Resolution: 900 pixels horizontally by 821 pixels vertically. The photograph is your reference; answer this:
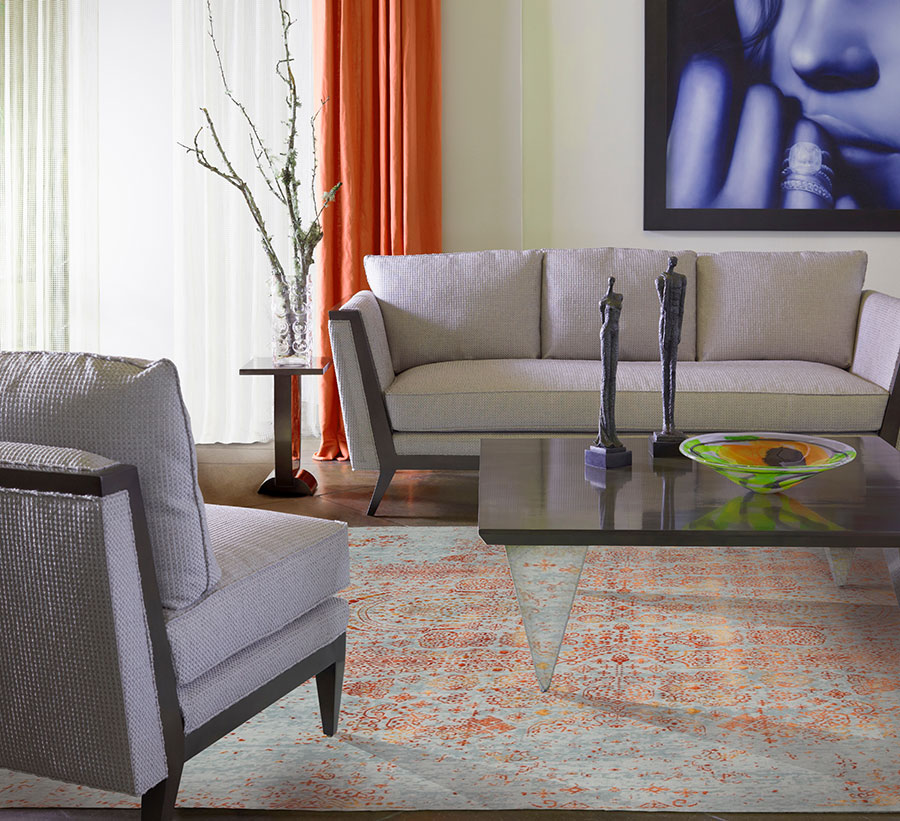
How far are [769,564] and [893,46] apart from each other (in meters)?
2.84

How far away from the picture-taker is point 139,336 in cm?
516

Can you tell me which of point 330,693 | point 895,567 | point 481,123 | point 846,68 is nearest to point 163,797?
point 330,693

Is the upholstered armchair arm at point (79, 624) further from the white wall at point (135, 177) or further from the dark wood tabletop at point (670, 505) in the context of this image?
the white wall at point (135, 177)

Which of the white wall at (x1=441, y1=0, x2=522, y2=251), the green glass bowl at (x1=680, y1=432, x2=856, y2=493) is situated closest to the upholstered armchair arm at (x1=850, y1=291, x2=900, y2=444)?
the green glass bowl at (x1=680, y1=432, x2=856, y2=493)

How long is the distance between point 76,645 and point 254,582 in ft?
1.11

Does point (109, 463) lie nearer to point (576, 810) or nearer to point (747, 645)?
point (576, 810)

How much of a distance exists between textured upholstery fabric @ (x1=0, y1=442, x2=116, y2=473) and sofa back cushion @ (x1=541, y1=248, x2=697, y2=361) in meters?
2.89

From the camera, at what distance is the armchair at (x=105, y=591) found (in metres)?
1.39

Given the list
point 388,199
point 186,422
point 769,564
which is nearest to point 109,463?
point 186,422

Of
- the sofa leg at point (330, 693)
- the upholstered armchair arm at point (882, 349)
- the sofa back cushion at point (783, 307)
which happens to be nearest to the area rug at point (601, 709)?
the sofa leg at point (330, 693)

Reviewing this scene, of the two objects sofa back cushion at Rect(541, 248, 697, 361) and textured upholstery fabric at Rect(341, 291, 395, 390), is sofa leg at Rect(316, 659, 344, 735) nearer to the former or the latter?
textured upholstery fabric at Rect(341, 291, 395, 390)

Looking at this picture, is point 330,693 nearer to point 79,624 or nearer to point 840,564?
point 79,624

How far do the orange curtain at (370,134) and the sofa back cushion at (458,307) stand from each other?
579 millimetres

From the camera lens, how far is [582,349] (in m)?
4.13
